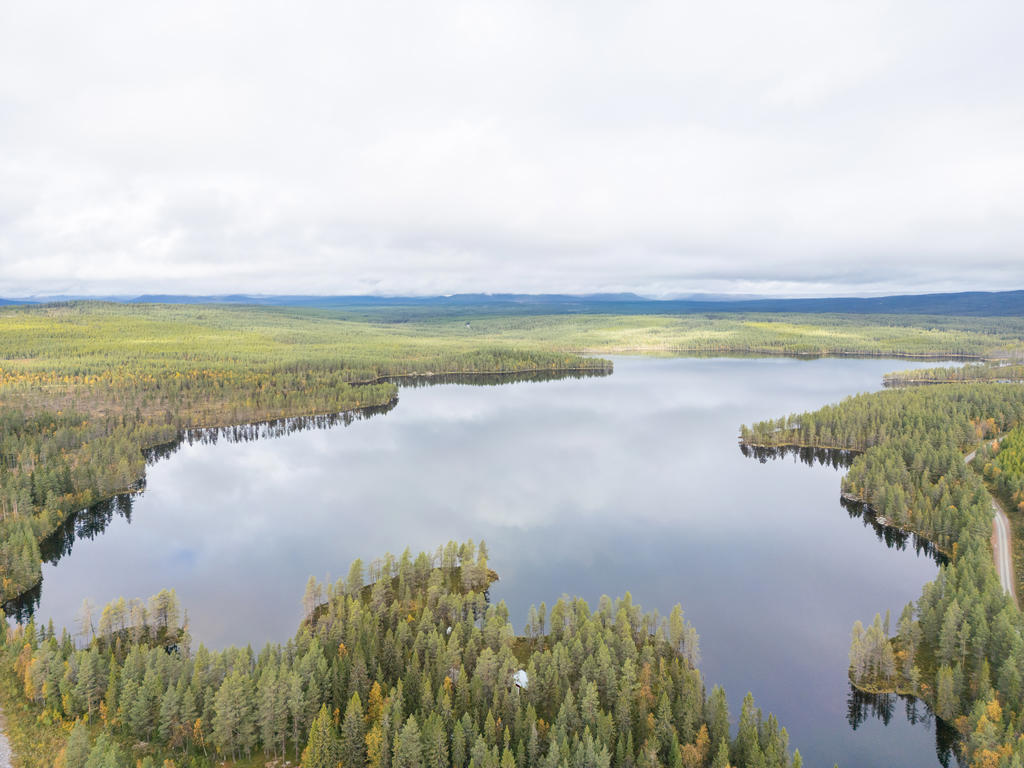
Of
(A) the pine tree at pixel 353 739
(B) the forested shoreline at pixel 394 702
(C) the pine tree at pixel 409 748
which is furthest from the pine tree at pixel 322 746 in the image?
(C) the pine tree at pixel 409 748

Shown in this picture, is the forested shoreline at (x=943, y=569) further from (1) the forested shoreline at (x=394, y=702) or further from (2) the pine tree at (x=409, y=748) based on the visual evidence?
(2) the pine tree at (x=409, y=748)

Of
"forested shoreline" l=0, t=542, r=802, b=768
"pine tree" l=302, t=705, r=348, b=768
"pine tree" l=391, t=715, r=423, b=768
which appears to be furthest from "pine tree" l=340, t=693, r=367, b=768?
"pine tree" l=391, t=715, r=423, b=768

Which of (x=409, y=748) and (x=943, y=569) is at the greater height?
(x=943, y=569)

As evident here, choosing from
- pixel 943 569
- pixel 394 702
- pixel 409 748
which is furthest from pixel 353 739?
pixel 943 569

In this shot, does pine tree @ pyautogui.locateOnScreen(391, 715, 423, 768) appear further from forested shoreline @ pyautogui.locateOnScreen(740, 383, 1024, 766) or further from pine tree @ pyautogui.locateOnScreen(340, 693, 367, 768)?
forested shoreline @ pyautogui.locateOnScreen(740, 383, 1024, 766)

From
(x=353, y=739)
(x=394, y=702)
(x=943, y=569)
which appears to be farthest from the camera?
(x=943, y=569)

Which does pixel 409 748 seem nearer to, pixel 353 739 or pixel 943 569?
pixel 353 739
